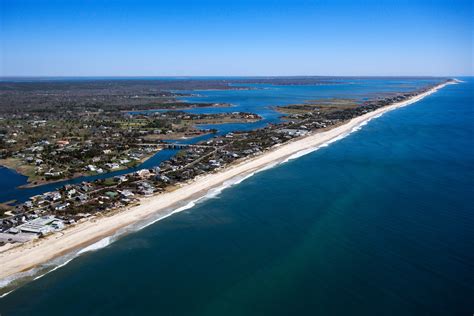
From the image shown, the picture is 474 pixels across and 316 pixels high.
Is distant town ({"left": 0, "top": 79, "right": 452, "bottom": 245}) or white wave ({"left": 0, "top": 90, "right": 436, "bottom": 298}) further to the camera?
distant town ({"left": 0, "top": 79, "right": 452, "bottom": 245})

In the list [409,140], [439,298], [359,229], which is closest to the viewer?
[439,298]

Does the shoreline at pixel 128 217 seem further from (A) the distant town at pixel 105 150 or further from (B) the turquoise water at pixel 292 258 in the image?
(B) the turquoise water at pixel 292 258

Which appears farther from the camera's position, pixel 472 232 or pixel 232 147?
pixel 232 147

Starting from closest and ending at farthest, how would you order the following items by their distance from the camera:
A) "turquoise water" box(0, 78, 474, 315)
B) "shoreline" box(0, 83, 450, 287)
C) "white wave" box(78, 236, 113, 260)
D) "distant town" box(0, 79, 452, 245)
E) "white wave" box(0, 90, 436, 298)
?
1. "turquoise water" box(0, 78, 474, 315)
2. "white wave" box(0, 90, 436, 298)
3. "shoreline" box(0, 83, 450, 287)
4. "white wave" box(78, 236, 113, 260)
5. "distant town" box(0, 79, 452, 245)

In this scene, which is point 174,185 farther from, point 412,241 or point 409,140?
point 409,140

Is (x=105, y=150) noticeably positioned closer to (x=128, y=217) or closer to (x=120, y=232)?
(x=128, y=217)

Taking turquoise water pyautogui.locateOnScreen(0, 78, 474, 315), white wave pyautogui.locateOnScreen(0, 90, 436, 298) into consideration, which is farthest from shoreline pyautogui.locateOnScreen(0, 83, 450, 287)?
turquoise water pyautogui.locateOnScreen(0, 78, 474, 315)

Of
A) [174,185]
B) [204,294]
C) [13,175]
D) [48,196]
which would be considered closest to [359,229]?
[204,294]

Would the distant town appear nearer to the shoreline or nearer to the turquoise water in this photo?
the shoreline
